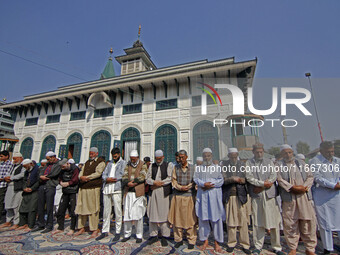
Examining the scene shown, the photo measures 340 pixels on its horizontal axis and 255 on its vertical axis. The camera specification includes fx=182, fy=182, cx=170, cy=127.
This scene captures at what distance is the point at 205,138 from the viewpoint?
9805mm

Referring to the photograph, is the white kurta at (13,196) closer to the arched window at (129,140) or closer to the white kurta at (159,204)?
the white kurta at (159,204)

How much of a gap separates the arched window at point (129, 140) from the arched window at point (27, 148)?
7822 mm

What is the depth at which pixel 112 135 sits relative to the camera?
1162 centimetres

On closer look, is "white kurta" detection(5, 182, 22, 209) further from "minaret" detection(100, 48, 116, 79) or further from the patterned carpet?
"minaret" detection(100, 48, 116, 79)

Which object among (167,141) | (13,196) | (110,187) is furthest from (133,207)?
(167,141)

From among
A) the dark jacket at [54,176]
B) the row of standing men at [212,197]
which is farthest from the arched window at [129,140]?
the row of standing men at [212,197]

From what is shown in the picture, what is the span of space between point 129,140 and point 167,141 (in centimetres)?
246

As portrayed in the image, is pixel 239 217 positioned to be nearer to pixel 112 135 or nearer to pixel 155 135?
pixel 155 135

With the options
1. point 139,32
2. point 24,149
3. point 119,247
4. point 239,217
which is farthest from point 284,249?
point 139,32

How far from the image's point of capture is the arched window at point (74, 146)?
39.9ft

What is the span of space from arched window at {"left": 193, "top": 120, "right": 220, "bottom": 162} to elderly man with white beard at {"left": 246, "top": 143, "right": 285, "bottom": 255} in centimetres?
630

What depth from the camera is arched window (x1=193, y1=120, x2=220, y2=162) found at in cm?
961

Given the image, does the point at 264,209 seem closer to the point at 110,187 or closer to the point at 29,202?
the point at 110,187

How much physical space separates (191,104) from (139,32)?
619 inches
